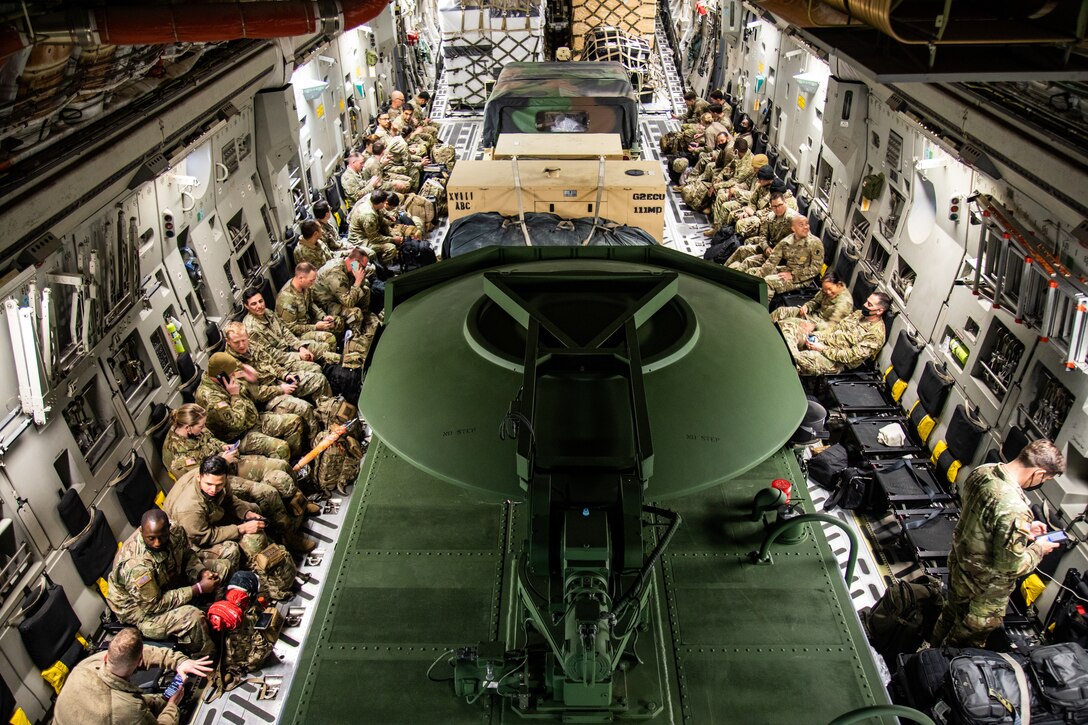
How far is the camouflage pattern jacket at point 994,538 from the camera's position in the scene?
14.8 ft

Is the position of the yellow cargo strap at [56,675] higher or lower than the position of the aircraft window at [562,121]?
lower

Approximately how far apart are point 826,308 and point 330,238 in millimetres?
5845

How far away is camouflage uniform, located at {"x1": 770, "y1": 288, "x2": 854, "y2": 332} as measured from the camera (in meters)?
7.65

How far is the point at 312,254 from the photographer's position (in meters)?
8.75

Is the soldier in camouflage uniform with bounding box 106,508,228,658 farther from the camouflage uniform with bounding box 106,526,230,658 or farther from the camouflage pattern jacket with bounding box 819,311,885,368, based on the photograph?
the camouflage pattern jacket with bounding box 819,311,885,368

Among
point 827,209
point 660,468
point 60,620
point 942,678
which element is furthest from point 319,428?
point 827,209

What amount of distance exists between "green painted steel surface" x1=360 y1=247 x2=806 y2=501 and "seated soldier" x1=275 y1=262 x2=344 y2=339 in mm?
4291

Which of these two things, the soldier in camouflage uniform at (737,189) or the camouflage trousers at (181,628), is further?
the soldier in camouflage uniform at (737,189)

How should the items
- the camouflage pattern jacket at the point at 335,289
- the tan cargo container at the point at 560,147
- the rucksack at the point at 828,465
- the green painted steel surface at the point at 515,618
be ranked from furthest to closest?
the tan cargo container at the point at 560,147, the camouflage pattern jacket at the point at 335,289, the rucksack at the point at 828,465, the green painted steel surface at the point at 515,618

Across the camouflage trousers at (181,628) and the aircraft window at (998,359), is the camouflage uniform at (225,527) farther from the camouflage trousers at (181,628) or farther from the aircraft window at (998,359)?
the aircraft window at (998,359)

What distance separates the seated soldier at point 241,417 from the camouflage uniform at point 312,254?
2.51m

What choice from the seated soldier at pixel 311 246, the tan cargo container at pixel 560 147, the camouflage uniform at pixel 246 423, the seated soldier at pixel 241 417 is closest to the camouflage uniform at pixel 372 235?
the seated soldier at pixel 311 246

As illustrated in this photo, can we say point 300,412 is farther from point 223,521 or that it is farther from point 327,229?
point 327,229

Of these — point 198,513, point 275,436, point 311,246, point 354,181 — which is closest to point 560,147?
point 311,246
